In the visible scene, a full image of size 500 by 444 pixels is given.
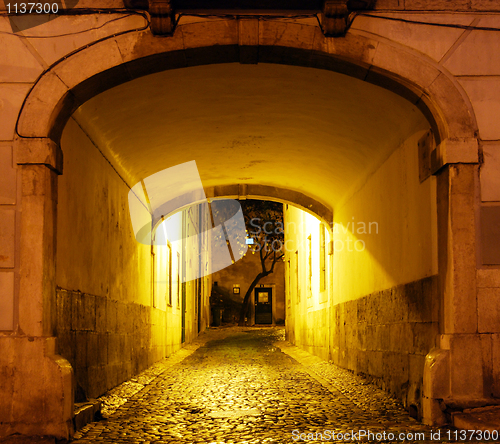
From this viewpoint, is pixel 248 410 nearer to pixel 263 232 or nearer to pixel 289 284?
pixel 289 284

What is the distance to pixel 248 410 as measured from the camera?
5.98 meters

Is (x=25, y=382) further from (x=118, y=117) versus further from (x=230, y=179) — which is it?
(x=230, y=179)

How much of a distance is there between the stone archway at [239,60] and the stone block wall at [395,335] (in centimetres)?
55

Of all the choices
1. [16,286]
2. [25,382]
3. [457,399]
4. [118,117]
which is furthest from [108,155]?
[457,399]

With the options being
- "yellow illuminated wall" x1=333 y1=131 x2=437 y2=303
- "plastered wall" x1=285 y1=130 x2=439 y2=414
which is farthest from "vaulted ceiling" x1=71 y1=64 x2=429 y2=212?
"plastered wall" x1=285 y1=130 x2=439 y2=414

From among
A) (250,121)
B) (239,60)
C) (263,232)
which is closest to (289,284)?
(263,232)

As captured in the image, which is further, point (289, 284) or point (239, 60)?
point (289, 284)

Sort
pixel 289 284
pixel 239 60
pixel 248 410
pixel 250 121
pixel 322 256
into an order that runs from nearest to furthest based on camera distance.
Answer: pixel 239 60 → pixel 248 410 → pixel 250 121 → pixel 322 256 → pixel 289 284

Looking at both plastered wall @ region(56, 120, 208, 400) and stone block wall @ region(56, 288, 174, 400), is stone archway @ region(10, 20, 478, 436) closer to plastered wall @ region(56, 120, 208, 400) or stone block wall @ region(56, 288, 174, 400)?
plastered wall @ region(56, 120, 208, 400)

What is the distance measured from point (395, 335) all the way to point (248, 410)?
77.8 inches

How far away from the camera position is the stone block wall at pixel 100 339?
5.62 meters

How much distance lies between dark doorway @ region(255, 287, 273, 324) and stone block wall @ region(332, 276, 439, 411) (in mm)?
23804

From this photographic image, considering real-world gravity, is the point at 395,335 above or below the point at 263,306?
above

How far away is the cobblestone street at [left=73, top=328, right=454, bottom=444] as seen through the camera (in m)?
4.84
